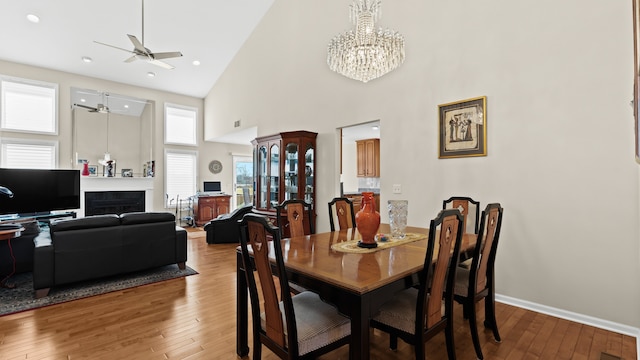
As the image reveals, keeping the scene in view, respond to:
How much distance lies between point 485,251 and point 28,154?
8404mm

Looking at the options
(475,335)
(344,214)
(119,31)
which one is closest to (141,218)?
(344,214)

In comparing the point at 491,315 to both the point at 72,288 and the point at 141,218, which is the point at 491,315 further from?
the point at 72,288

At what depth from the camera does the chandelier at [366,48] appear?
9.11 feet

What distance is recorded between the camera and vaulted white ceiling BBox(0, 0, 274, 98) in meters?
5.14

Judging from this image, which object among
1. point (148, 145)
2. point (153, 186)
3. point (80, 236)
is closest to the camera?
point (80, 236)

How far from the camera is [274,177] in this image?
5.58 m

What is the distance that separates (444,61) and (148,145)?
796 cm

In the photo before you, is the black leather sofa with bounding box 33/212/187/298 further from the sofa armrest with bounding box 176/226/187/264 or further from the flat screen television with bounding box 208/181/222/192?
the flat screen television with bounding box 208/181/222/192

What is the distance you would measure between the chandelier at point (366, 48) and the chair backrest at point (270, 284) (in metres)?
1.97

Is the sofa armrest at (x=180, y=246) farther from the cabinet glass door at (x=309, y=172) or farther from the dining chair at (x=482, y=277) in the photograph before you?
the dining chair at (x=482, y=277)

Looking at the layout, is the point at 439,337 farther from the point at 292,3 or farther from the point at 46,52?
the point at 46,52

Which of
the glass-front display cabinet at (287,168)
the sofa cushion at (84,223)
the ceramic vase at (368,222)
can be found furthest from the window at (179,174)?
the ceramic vase at (368,222)

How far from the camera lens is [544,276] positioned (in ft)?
9.22

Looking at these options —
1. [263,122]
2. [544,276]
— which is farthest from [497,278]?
[263,122]
